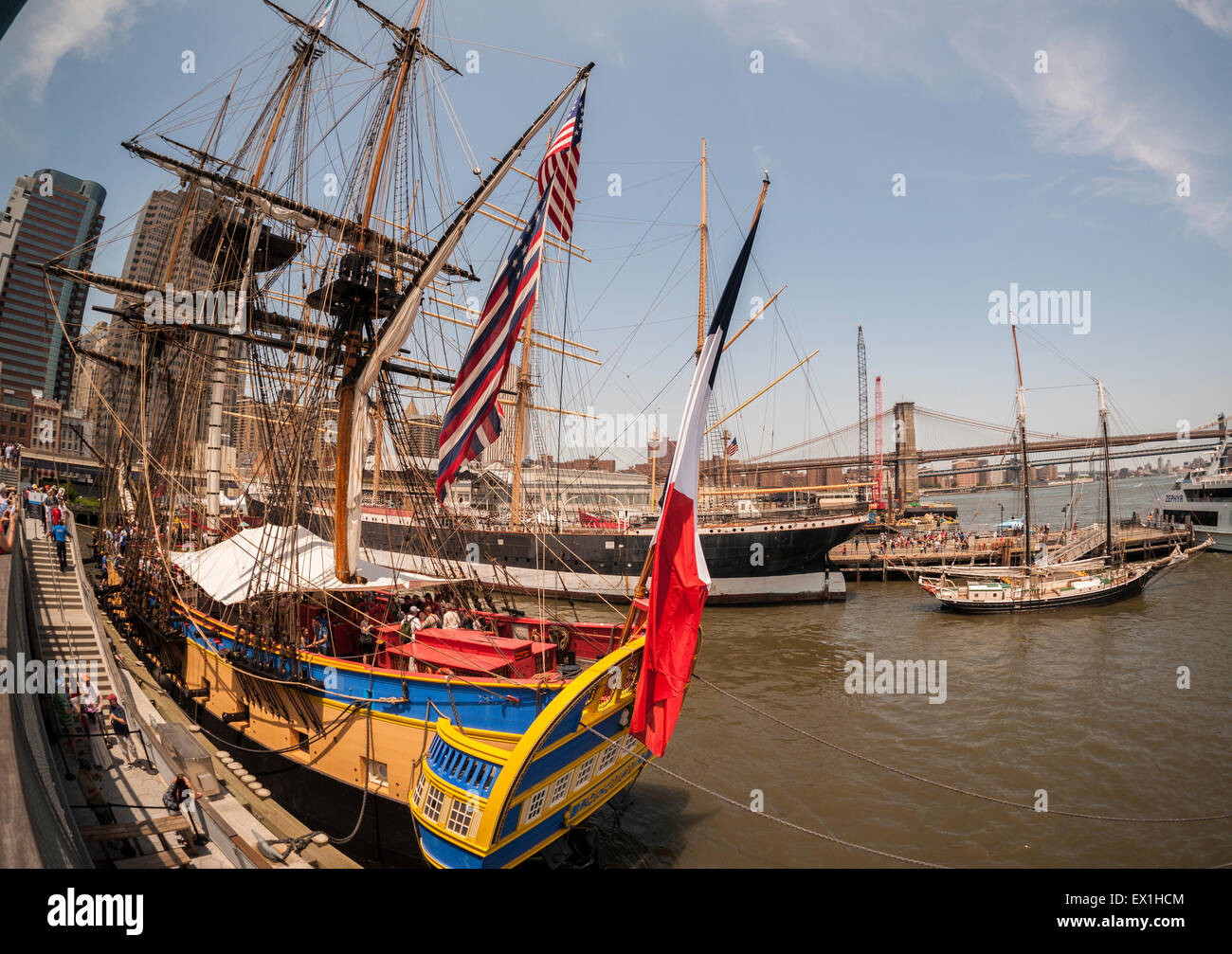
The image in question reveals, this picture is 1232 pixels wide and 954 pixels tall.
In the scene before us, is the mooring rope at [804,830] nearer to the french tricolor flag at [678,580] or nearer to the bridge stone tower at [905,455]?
the french tricolor flag at [678,580]

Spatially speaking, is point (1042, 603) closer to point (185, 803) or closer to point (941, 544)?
point (941, 544)

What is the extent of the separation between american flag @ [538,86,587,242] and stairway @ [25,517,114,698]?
1175 cm

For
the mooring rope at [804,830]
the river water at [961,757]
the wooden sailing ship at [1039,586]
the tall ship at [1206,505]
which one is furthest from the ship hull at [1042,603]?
the tall ship at [1206,505]

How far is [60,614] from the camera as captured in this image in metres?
15.4

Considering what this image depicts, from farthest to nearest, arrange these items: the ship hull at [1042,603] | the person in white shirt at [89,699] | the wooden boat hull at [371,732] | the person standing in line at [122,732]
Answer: the ship hull at [1042,603]
the person in white shirt at [89,699]
the person standing in line at [122,732]
the wooden boat hull at [371,732]

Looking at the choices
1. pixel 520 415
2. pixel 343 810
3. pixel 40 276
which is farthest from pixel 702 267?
pixel 40 276

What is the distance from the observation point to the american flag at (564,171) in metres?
9.34

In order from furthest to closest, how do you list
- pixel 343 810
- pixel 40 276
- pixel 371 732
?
pixel 40 276
pixel 343 810
pixel 371 732

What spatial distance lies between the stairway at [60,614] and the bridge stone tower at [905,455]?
8775cm

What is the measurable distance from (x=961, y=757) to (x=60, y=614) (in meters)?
22.9

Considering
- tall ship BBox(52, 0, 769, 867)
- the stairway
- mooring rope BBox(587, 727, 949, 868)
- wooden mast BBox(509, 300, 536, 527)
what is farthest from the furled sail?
wooden mast BBox(509, 300, 536, 527)

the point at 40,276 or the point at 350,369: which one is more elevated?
the point at 40,276

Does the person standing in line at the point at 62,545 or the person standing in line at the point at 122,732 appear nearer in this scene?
the person standing in line at the point at 122,732

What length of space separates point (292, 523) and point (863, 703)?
1463cm
